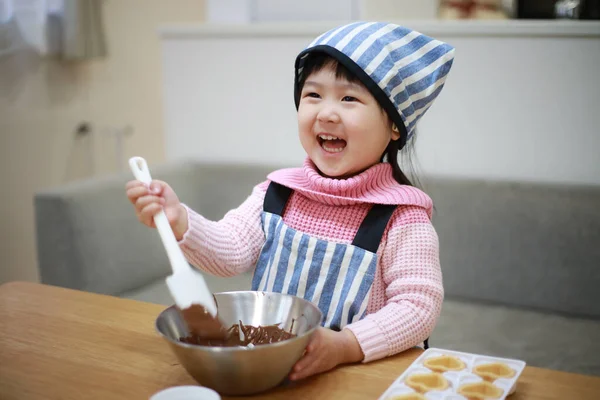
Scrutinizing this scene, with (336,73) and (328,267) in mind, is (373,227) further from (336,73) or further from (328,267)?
(336,73)

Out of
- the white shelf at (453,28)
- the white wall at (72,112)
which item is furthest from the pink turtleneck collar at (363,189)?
the white wall at (72,112)

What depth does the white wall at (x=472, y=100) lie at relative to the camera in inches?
80.6

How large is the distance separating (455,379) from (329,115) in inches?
18.5

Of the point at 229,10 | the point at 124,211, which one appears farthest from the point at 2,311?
the point at 229,10

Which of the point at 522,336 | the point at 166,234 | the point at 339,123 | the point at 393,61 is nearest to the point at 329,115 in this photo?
the point at 339,123

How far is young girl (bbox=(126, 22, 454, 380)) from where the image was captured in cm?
109

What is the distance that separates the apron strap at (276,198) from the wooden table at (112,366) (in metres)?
0.26

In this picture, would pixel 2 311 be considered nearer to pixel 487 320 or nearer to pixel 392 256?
pixel 392 256

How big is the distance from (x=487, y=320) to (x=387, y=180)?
0.87 m

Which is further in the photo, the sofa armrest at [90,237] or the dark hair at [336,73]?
the sofa armrest at [90,237]

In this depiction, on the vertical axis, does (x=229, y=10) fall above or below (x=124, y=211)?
above

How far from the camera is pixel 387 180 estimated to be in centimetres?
120

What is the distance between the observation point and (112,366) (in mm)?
913

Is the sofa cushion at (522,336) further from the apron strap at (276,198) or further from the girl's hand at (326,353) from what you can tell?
the girl's hand at (326,353)
